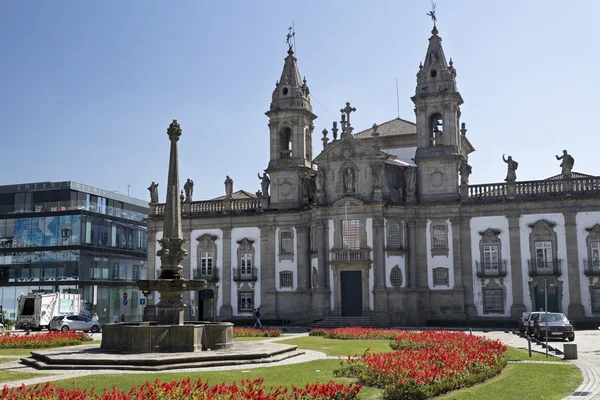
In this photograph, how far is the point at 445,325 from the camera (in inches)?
1855

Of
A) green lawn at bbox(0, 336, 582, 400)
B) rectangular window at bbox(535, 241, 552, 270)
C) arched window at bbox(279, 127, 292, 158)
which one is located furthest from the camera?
arched window at bbox(279, 127, 292, 158)

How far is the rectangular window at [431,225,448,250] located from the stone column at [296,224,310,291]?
9841 mm

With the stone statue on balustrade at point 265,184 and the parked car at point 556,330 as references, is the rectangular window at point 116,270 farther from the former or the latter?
the parked car at point 556,330

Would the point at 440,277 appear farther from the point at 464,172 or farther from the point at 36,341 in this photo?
the point at 36,341

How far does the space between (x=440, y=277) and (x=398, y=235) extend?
4.33 meters

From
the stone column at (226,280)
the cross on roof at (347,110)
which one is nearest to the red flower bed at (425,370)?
the cross on roof at (347,110)

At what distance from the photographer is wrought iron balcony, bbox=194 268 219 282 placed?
2158 inches

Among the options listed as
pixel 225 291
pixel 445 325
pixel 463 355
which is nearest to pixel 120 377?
pixel 463 355

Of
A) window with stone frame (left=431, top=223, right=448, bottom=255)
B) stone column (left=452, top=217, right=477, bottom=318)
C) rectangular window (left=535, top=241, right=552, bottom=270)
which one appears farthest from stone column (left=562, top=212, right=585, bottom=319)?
window with stone frame (left=431, top=223, right=448, bottom=255)

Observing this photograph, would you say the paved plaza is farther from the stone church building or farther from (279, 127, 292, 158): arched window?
(279, 127, 292, 158): arched window

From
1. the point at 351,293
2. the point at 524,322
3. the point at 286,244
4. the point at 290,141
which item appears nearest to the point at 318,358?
the point at 524,322

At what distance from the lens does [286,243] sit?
5344 centimetres

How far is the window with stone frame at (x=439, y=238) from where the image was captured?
49250 mm

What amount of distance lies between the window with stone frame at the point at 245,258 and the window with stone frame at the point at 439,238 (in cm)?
1465
